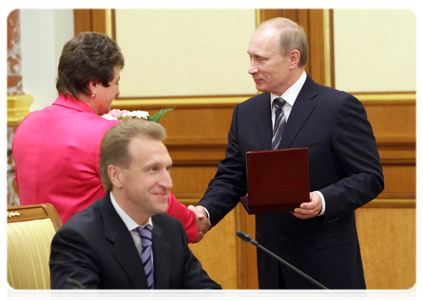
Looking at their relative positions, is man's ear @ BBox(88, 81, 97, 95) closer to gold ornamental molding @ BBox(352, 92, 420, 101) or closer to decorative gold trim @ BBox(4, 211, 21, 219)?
decorative gold trim @ BBox(4, 211, 21, 219)

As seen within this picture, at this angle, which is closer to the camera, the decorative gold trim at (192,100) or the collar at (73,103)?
the collar at (73,103)

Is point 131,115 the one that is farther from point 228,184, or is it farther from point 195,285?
point 195,285

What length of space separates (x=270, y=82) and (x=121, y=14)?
2.07 metres

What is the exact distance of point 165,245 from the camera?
1701 mm

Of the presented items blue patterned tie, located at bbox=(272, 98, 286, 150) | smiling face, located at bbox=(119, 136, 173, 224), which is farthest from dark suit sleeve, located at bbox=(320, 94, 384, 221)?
smiling face, located at bbox=(119, 136, 173, 224)

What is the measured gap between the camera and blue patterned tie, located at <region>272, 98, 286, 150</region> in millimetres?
2477

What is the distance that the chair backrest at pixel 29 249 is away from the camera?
1.85m

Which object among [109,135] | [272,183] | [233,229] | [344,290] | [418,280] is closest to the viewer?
[109,135]

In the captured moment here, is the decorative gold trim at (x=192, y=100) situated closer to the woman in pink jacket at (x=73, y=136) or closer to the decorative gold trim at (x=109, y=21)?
the decorative gold trim at (x=109, y=21)

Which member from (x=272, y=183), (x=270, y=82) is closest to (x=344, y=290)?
(x=272, y=183)

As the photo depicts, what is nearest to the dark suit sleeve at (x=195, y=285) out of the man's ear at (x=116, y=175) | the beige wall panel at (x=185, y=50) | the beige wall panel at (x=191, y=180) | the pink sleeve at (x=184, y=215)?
the man's ear at (x=116, y=175)

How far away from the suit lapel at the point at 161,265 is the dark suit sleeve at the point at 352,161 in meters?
0.84

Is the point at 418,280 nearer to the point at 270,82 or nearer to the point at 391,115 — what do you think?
the point at 391,115

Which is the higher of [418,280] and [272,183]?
[272,183]
